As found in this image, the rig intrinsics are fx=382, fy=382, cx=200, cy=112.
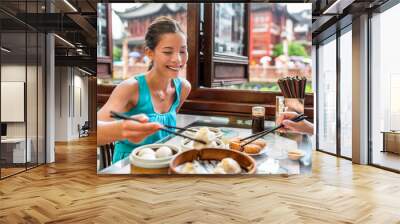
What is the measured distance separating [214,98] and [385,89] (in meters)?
4.07

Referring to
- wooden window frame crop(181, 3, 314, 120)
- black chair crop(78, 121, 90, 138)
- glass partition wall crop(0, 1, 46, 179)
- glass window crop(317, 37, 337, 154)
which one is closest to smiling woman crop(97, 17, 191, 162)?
wooden window frame crop(181, 3, 314, 120)

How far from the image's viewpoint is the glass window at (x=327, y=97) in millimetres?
8156

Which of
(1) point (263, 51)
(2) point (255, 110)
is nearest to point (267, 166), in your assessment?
(2) point (255, 110)

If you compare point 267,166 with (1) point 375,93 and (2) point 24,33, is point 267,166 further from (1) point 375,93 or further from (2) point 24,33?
(2) point 24,33

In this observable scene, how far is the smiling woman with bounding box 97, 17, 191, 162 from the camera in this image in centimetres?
336

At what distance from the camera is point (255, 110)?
349 cm

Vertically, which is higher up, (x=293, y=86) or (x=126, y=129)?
(x=293, y=86)

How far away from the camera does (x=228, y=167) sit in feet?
11.0

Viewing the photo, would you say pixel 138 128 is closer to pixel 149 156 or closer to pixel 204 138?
pixel 149 156

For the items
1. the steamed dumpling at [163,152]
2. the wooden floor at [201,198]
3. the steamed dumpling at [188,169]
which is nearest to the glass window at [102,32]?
the steamed dumpling at [163,152]

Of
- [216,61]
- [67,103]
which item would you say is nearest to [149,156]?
[216,61]

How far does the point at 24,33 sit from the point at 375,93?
19.6 feet

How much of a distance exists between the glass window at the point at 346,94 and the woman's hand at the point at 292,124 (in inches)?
164

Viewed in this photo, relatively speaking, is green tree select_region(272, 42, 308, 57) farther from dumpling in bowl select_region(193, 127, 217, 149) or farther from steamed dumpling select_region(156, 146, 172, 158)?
steamed dumpling select_region(156, 146, 172, 158)
